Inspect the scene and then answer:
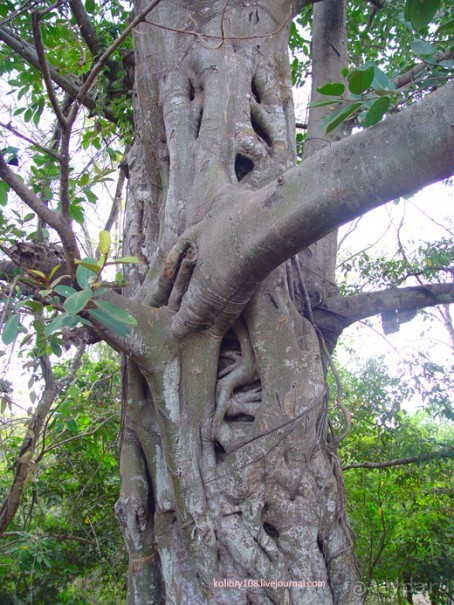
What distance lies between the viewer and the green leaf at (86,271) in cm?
131

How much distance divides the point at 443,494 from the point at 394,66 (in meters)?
3.44

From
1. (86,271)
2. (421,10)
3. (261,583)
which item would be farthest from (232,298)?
(421,10)

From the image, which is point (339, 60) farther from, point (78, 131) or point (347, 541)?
point (347, 541)

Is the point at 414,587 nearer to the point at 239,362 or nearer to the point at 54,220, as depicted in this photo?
the point at 239,362

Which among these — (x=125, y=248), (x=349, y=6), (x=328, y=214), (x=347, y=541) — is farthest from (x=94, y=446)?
(x=349, y=6)

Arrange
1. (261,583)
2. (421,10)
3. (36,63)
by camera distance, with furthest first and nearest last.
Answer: (36,63) → (261,583) → (421,10)

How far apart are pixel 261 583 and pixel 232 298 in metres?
1.03

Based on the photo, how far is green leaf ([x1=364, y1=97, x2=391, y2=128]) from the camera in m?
1.46

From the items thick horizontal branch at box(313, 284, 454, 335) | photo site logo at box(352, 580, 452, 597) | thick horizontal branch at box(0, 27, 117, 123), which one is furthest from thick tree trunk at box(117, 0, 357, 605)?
photo site logo at box(352, 580, 452, 597)

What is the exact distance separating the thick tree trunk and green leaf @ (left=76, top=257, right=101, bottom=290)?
715 millimetres

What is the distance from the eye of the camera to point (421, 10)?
1169mm

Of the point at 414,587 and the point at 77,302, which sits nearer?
the point at 77,302

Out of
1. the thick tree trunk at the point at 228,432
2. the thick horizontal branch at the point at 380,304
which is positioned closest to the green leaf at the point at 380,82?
the thick tree trunk at the point at 228,432

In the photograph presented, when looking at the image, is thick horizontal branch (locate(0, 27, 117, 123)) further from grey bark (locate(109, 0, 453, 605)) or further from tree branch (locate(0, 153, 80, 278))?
tree branch (locate(0, 153, 80, 278))
